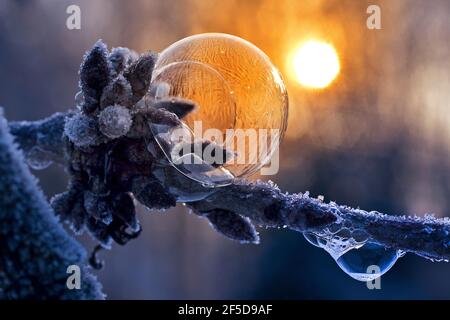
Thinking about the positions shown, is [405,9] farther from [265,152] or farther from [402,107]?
[265,152]

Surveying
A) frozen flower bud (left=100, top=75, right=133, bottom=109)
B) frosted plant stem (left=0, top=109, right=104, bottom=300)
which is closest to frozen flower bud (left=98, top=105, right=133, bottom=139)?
frozen flower bud (left=100, top=75, right=133, bottom=109)

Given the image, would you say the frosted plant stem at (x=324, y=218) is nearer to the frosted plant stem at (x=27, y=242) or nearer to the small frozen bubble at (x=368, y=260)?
the small frozen bubble at (x=368, y=260)

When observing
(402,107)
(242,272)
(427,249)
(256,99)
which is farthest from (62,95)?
(427,249)

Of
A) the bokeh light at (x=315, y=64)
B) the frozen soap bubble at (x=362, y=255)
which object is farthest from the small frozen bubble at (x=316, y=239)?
the bokeh light at (x=315, y=64)

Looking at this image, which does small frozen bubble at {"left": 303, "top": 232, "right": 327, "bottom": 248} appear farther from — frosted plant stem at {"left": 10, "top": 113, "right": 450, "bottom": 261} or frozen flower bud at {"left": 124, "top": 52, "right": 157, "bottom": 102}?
frozen flower bud at {"left": 124, "top": 52, "right": 157, "bottom": 102}

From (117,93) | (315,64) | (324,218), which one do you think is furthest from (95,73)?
(315,64)

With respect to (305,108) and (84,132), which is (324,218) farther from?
(305,108)
